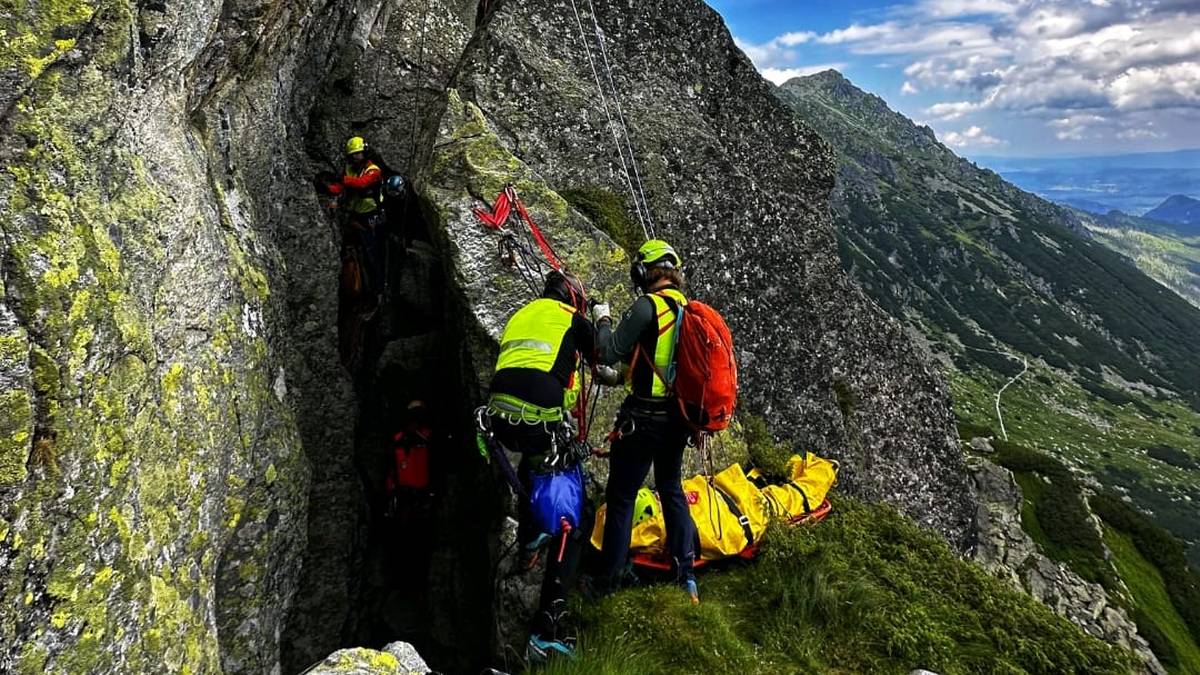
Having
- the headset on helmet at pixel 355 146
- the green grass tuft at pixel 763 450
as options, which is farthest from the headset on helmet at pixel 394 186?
the green grass tuft at pixel 763 450

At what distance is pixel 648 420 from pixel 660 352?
0.95m

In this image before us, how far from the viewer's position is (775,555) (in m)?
10.3

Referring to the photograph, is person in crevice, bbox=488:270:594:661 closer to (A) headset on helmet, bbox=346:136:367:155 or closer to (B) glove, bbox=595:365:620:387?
(B) glove, bbox=595:365:620:387

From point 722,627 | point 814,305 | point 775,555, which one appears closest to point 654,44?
point 814,305

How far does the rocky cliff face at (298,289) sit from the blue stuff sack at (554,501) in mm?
3152

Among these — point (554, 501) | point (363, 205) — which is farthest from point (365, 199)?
point (554, 501)

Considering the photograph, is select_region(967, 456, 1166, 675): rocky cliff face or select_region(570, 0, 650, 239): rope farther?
select_region(967, 456, 1166, 675): rocky cliff face

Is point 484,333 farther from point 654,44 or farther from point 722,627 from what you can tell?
point 654,44

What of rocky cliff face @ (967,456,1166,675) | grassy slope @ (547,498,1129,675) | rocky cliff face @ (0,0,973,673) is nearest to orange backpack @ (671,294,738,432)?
grassy slope @ (547,498,1129,675)

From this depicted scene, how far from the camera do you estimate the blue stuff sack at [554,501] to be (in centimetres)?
905

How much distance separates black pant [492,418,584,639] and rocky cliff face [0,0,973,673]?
2.88 metres

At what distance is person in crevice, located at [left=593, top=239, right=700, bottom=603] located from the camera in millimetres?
8820

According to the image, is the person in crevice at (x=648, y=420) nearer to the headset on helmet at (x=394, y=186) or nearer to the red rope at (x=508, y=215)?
the red rope at (x=508, y=215)

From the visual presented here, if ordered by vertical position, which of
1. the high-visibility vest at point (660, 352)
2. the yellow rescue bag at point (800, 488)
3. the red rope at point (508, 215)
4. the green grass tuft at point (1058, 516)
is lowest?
Answer: the green grass tuft at point (1058, 516)
